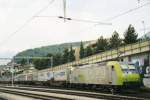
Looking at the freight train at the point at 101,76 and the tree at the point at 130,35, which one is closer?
the freight train at the point at 101,76

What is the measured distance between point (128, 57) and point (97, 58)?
38.8 ft

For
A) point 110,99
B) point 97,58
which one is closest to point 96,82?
point 110,99

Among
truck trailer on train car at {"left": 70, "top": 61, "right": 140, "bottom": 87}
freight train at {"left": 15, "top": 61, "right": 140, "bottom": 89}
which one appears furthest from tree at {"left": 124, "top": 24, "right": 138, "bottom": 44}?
truck trailer on train car at {"left": 70, "top": 61, "right": 140, "bottom": 87}

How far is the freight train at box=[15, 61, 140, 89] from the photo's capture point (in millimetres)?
36250

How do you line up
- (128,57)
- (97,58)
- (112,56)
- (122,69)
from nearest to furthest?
(122,69)
(128,57)
(112,56)
(97,58)

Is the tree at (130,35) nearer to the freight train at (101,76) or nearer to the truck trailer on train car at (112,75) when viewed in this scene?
the freight train at (101,76)

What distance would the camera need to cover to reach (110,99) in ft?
84.7

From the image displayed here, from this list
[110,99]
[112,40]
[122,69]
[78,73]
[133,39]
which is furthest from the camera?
[112,40]

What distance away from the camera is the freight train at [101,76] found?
3625 centimetres

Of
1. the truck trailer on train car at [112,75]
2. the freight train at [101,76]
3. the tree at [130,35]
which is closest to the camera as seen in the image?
the truck trailer on train car at [112,75]

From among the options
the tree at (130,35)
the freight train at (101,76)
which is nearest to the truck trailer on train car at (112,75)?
the freight train at (101,76)

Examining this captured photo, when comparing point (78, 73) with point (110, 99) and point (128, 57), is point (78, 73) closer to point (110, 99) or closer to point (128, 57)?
point (128, 57)

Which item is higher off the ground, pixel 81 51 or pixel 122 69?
pixel 81 51

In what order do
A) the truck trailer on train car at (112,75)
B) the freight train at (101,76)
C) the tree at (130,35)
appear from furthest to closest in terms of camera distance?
1. the tree at (130,35)
2. the freight train at (101,76)
3. the truck trailer on train car at (112,75)
